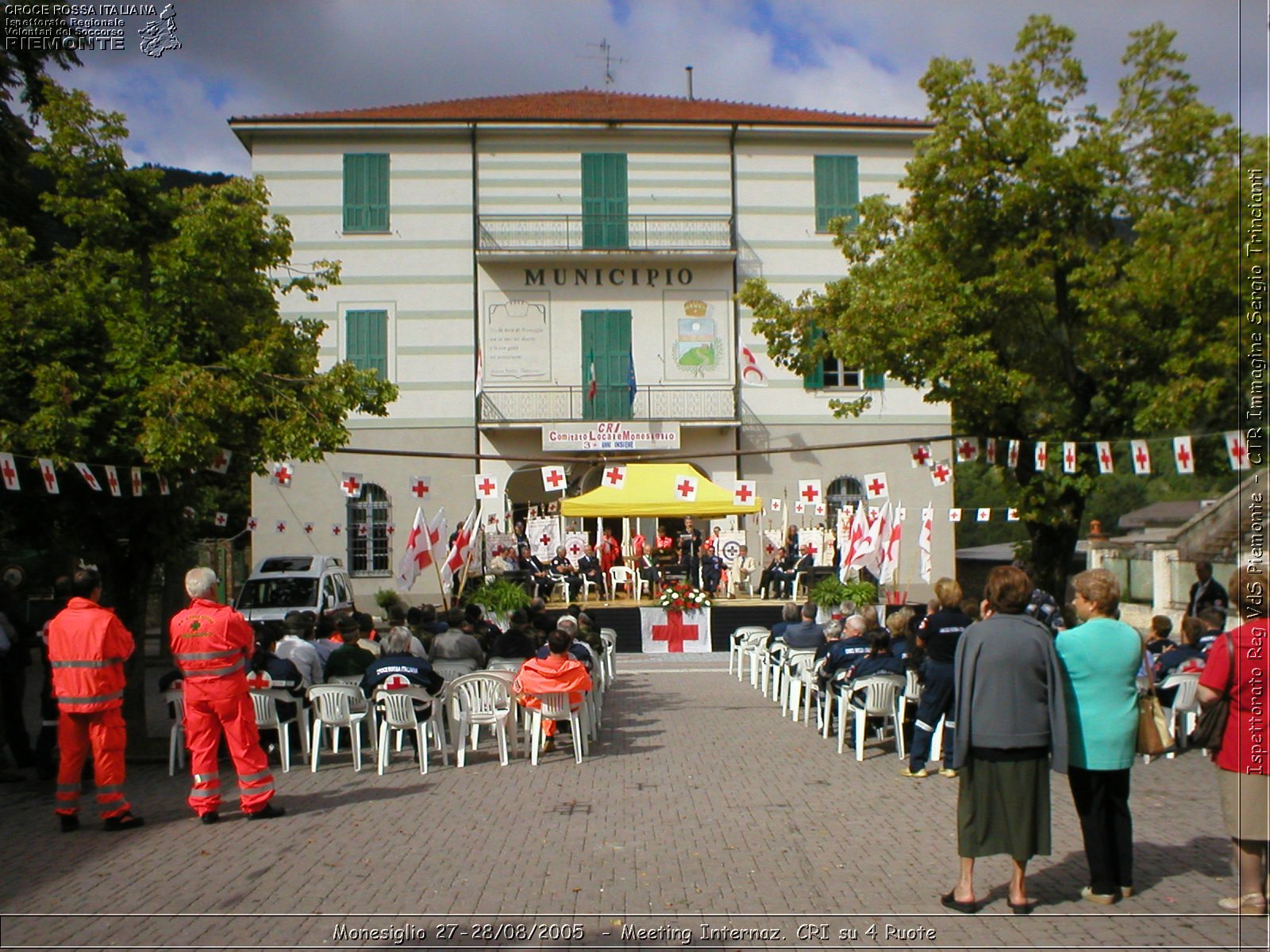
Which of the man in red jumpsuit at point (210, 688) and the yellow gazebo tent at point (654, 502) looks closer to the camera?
the man in red jumpsuit at point (210, 688)

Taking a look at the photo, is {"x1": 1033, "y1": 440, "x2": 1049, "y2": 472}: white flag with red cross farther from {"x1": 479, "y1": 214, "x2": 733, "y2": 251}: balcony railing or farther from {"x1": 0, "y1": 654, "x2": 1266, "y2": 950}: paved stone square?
{"x1": 479, "y1": 214, "x2": 733, "y2": 251}: balcony railing

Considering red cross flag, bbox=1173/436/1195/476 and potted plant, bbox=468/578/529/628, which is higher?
red cross flag, bbox=1173/436/1195/476

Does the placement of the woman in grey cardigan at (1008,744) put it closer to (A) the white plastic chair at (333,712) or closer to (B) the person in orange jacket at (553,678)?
(B) the person in orange jacket at (553,678)

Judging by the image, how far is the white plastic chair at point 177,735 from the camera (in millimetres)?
10727

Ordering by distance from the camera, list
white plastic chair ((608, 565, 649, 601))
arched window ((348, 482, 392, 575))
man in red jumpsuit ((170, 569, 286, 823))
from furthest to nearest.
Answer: arched window ((348, 482, 392, 575))
white plastic chair ((608, 565, 649, 601))
man in red jumpsuit ((170, 569, 286, 823))

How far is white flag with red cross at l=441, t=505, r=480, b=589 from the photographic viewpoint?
2005 centimetres

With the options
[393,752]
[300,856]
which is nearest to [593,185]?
[393,752]

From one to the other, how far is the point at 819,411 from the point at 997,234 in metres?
13.4

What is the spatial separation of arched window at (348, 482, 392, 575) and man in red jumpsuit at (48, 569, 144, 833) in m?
21.6

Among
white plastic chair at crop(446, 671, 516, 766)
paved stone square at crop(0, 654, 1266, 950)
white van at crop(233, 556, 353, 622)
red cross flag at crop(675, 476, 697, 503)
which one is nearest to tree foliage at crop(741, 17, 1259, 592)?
red cross flag at crop(675, 476, 697, 503)

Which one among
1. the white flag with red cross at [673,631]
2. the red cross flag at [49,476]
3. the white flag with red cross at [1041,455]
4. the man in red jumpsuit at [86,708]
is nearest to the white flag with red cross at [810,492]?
the white flag with red cross at [673,631]

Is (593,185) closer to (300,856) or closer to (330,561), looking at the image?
(330,561)

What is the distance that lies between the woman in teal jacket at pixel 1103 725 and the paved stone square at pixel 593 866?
0.76ft

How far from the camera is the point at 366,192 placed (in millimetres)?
29859
